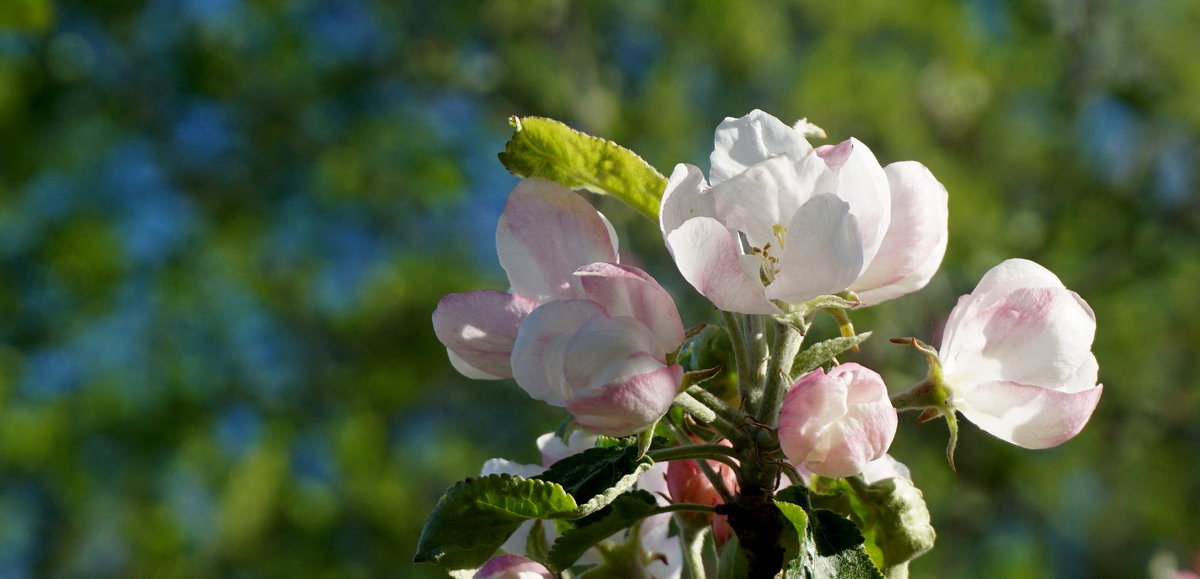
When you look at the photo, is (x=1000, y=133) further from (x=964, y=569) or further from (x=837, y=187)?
(x=837, y=187)

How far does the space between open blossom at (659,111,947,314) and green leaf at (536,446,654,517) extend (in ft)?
0.32

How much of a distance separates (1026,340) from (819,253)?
13 cm

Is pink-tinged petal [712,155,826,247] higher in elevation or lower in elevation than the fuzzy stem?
higher

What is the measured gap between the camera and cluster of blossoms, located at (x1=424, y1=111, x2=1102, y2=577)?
1.71 ft

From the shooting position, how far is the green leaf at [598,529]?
572 millimetres

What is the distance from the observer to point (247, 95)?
5590mm

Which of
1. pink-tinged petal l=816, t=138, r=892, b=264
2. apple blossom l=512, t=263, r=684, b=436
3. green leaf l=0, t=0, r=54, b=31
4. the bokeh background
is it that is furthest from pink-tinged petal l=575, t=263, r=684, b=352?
the bokeh background

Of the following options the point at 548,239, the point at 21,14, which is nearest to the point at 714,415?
the point at 548,239

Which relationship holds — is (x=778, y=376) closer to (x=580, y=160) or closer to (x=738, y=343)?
(x=738, y=343)

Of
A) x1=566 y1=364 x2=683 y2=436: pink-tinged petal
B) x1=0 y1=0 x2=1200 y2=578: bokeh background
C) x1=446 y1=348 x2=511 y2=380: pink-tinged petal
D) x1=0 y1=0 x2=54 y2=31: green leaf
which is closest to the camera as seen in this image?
x1=566 y1=364 x2=683 y2=436: pink-tinged petal

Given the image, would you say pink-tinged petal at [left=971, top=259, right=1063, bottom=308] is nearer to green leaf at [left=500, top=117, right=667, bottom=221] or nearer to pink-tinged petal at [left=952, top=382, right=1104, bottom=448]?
pink-tinged petal at [left=952, top=382, right=1104, bottom=448]

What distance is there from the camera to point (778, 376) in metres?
0.58

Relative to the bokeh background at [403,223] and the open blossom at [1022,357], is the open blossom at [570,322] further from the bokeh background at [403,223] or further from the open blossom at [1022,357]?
the bokeh background at [403,223]

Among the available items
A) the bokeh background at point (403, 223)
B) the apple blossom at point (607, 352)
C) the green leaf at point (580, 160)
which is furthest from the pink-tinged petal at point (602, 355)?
the bokeh background at point (403, 223)
